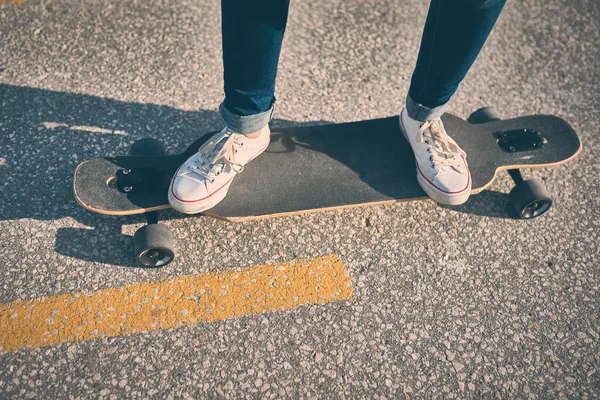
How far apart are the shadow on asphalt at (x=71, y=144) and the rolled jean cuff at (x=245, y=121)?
650mm

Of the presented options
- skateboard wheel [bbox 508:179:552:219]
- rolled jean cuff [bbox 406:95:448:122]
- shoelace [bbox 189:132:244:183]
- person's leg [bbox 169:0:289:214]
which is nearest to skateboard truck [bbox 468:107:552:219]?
skateboard wheel [bbox 508:179:552:219]

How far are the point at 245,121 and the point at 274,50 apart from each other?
384 millimetres

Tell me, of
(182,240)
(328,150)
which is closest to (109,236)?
(182,240)

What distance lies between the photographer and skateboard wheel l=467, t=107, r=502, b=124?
3.08 m

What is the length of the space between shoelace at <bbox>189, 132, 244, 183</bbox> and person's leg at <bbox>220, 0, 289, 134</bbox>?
12 centimetres

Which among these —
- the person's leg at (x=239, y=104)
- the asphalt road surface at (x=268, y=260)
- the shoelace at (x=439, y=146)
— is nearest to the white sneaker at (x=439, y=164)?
the shoelace at (x=439, y=146)

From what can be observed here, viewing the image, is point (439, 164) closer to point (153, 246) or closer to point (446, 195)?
point (446, 195)

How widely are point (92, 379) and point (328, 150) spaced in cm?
165

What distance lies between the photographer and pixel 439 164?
2.61 m

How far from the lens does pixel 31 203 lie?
2648 mm

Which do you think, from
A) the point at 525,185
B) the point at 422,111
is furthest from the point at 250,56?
the point at 525,185

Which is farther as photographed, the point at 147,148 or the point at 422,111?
the point at 147,148

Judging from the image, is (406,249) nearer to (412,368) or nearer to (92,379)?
(412,368)

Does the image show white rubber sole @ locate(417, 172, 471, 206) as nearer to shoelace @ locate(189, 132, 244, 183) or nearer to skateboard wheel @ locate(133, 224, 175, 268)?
shoelace @ locate(189, 132, 244, 183)
